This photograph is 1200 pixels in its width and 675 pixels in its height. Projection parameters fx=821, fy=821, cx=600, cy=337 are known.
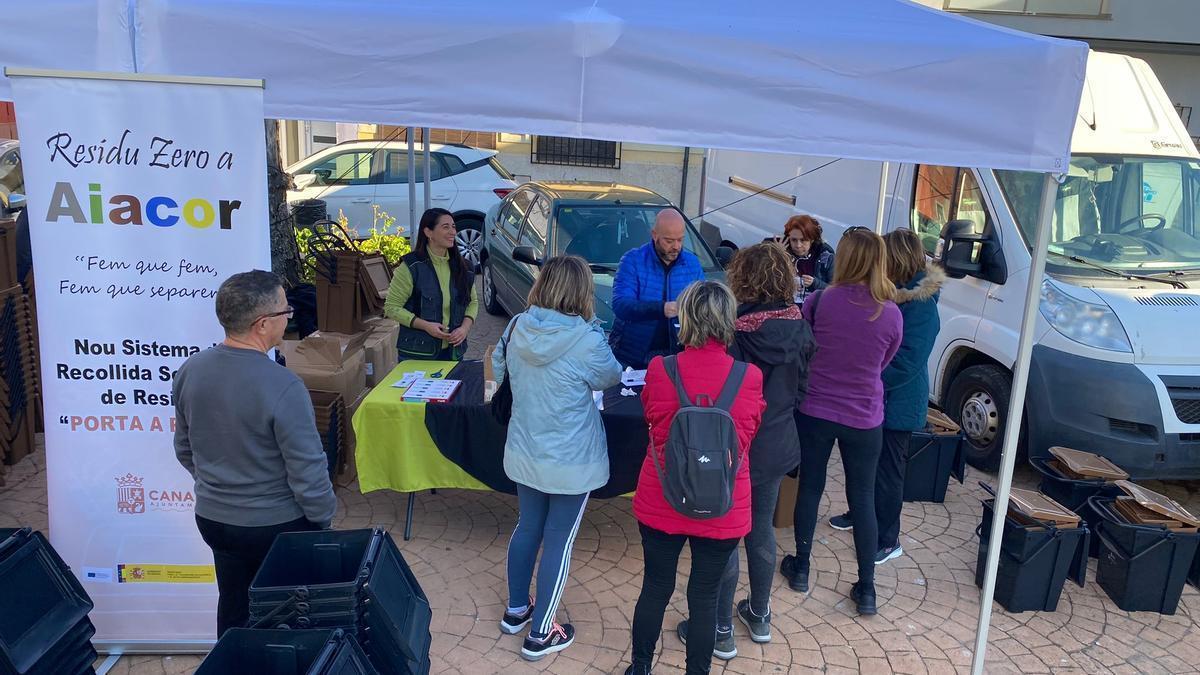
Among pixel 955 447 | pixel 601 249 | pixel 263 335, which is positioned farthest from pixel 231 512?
pixel 601 249

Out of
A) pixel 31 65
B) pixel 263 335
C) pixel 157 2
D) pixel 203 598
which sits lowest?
pixel 203 598

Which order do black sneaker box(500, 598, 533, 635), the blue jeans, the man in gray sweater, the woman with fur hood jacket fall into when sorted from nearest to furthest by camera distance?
1. the man in gray sweater
2. the blue jeans
3. black sneaker box(500, 598, 533, 635)
4. the woman with fur hood jacket

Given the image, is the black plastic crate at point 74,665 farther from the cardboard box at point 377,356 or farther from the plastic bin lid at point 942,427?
the plastic bin lid at point 942,427

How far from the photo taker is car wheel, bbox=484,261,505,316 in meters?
8.85

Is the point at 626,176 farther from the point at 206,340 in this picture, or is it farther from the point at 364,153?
the point at 206,340

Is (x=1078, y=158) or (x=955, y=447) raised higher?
(x=1078, y=158)

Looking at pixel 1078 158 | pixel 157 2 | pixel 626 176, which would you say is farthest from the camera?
pixel 626 176

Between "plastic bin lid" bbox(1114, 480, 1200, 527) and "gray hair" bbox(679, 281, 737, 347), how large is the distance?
271 centimetres

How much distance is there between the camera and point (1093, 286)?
16.2 feet

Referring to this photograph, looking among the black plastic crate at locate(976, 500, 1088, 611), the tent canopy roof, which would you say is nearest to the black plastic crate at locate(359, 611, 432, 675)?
the tent canopy roof

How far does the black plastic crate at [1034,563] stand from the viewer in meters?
3.86

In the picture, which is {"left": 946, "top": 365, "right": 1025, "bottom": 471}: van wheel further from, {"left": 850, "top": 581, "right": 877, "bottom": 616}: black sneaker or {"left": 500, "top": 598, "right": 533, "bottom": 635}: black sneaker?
{"left": 500, "top": 598, "right": 533, "bottom": 635}: black sneaker

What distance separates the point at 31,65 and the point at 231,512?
1755 millimetres

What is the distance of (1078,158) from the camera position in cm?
545
